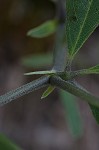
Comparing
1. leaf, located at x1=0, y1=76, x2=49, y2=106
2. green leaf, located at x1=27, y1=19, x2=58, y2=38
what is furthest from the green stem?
green leaf, located at x1=27, y1=19, x2=58, y2=38

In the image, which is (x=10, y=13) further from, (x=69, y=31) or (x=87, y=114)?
(x=69, y=31)

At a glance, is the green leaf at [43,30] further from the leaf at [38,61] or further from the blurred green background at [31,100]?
the blurred green background at [31,100]

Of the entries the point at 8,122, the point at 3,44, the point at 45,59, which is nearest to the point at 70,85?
the point at 45,59

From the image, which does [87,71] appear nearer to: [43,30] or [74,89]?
[74,89]

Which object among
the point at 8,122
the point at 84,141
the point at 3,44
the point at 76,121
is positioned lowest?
the point at 84,141

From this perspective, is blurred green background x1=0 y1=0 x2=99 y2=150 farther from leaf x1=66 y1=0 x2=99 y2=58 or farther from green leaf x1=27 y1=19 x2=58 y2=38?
leaf x1=66 y1=0 x2=99 y2=58

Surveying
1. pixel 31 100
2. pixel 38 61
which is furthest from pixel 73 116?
pixel 31 100
